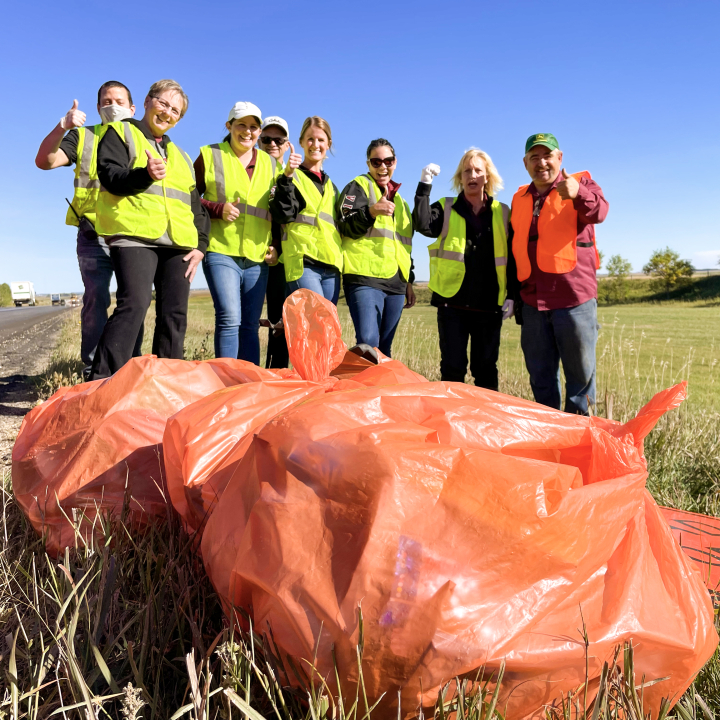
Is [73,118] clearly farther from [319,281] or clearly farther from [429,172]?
[429,172]

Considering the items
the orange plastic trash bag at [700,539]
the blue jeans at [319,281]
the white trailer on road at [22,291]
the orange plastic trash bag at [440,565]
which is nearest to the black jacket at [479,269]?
the blue jeans at [319,281]

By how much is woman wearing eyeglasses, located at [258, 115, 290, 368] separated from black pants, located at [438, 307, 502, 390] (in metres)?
1.08

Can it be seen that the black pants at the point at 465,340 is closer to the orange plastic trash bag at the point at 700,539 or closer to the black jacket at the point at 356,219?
the black jacket at the point at 356,219

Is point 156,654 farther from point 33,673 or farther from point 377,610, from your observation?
point 377,610

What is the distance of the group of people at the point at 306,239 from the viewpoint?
2953mm

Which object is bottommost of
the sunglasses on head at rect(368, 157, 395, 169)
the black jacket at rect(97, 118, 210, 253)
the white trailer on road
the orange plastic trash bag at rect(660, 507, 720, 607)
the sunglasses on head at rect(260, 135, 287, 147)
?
the orange plastic trash bag at rect(660, 507, 720, 607)

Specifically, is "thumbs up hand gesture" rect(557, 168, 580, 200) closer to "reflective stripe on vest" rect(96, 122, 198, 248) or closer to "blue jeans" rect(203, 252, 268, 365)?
"blue jeans" rect(203, 252, 268, 365)

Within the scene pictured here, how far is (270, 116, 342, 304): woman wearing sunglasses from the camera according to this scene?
11.2ft

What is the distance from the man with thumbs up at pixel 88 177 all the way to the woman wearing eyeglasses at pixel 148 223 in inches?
10.0

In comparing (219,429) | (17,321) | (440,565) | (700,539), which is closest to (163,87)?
(219,429)

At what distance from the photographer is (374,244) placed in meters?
3.62

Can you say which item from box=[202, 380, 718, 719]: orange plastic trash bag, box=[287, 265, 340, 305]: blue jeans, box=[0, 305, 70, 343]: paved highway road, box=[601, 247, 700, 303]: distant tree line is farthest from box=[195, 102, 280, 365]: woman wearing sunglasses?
box=[601, 247, 700, 303]: distant tree line

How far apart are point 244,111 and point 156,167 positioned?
0.79 metres

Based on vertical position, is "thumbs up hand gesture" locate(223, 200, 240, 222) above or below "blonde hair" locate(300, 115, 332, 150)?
below
